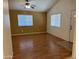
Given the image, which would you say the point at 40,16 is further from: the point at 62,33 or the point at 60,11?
the point at 62,33

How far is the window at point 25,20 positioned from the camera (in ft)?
27.4

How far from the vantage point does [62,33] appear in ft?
21.6

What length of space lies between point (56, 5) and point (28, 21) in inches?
115

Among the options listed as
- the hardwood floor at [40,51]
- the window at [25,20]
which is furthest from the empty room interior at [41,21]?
the hardwood floor at [40,51]

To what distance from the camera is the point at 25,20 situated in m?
8.58

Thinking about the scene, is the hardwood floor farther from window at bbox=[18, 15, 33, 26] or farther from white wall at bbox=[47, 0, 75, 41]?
window at bbox=[18, 15, 33, 26]

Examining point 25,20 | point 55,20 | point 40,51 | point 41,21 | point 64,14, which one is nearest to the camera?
point 40,51

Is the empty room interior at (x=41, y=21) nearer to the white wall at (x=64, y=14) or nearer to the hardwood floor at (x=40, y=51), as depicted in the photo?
the white wall at (x=64, y=14)

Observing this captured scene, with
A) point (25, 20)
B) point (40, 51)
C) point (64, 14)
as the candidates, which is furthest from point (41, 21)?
point (40, 51)

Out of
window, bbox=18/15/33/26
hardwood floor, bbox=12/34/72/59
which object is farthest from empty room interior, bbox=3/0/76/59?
hardwood floor, bbox=12/34/72/59

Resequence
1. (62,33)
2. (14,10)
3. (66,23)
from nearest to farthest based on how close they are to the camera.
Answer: (66,23)
(62,33)
(14,10)

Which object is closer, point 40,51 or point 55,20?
point 40,51

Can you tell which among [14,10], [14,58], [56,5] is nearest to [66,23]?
[56,5]

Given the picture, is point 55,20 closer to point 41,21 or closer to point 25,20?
point 41,21
